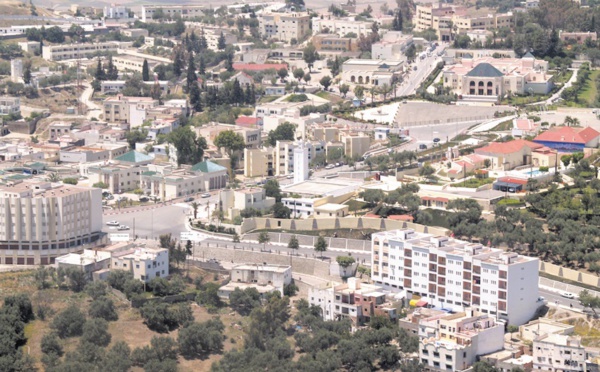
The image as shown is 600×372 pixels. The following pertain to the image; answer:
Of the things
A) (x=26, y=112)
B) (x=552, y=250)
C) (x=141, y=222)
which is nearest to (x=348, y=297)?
(x=552, y=250)

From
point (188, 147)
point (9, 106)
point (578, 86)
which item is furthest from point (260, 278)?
point (9, 106)

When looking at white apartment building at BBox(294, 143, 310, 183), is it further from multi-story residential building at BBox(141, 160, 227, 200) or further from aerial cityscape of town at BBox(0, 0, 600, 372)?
multi-story residential building at BBox(141, 160, 227, 200)

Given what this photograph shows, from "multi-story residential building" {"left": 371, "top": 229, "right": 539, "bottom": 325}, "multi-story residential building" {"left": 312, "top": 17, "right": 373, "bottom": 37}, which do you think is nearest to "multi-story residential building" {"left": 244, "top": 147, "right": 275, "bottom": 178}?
"multi-story residential building" {"left": 371, "top": 229, "right": 539, "bottom": 325}

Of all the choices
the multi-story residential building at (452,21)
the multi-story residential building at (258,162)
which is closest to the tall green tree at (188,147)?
the multi-story residential building at (258,162)

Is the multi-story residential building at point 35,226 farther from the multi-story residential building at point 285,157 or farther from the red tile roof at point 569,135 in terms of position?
the red tile roof at point 569,135

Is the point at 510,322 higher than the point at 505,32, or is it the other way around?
the point at 505,32

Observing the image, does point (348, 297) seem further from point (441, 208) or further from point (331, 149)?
point (331, 149)

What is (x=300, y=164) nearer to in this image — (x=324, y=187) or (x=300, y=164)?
(x=300, y=164)
